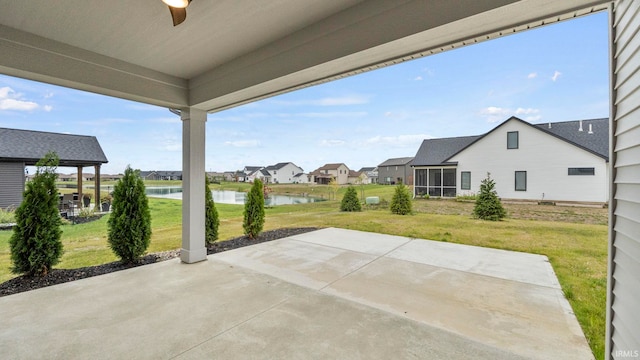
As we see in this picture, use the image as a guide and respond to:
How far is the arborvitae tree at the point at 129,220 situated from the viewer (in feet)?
11.8

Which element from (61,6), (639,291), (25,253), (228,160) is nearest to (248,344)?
(639,291)

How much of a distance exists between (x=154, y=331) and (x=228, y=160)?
673cm

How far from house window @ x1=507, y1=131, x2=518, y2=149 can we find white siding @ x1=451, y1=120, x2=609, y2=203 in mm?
80

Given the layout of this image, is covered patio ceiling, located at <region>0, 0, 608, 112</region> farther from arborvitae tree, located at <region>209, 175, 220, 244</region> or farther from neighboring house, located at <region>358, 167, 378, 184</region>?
neighboring house, located at <region>358, 167, 378, 184</region>

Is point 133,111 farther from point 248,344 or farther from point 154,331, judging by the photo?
point 248,344

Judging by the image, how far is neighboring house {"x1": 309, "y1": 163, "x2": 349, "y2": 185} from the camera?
391 inches

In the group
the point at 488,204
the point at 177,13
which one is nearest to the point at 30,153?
the point at 177,13

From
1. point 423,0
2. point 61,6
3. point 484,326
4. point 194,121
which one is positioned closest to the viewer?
point 423,0

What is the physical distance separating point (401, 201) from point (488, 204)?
2218 millimetres

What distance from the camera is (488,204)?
20.9 feet

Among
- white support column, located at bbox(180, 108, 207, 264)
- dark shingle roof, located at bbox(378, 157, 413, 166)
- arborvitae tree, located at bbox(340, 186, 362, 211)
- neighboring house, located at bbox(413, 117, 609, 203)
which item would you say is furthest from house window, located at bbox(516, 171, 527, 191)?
white support column, located at bbox(180, 108, 207, 264)

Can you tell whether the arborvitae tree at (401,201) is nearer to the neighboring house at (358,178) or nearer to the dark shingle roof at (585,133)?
the neighboring house at (358,178)

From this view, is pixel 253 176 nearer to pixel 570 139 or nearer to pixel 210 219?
pixel 210 219

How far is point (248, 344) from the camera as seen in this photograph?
1.89m
